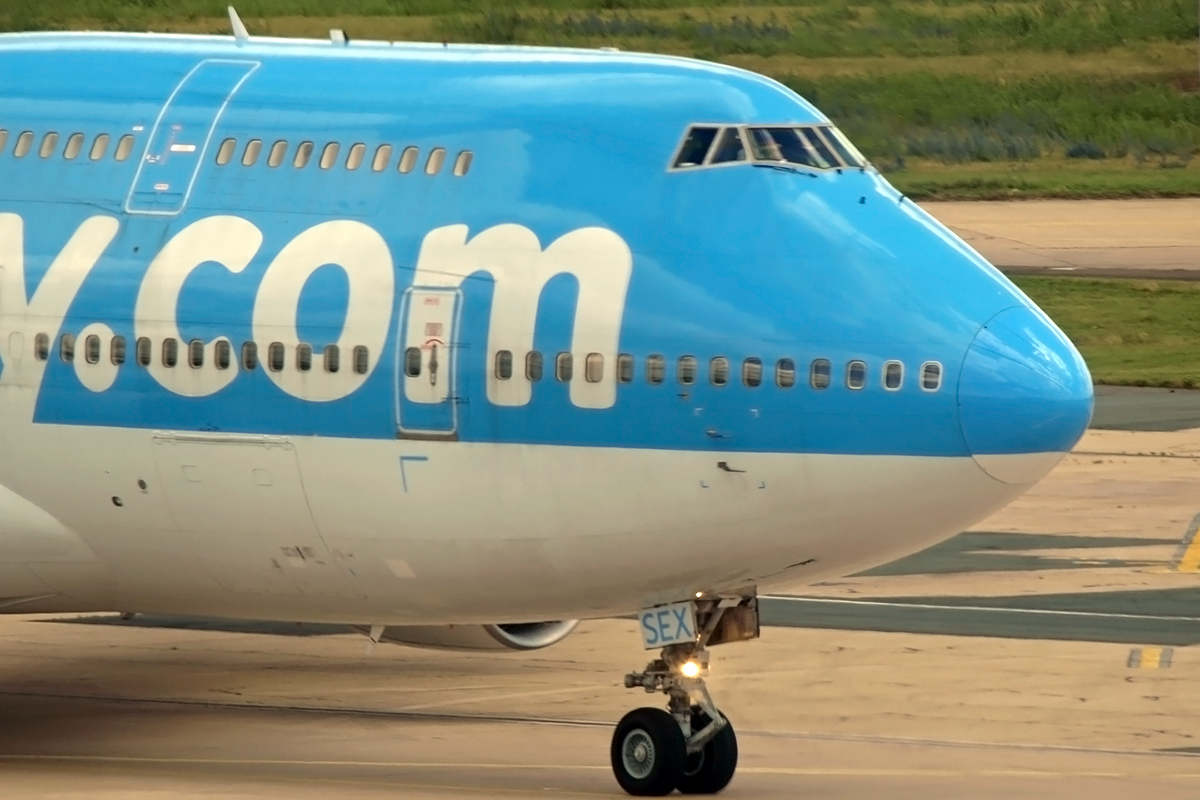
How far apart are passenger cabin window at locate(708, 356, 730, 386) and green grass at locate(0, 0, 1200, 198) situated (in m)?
56.4

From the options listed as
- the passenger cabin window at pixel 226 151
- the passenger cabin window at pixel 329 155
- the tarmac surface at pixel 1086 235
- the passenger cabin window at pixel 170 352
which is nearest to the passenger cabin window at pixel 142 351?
the passenger cabin window at pixel 170 352

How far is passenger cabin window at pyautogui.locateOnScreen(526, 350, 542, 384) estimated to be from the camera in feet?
69.5

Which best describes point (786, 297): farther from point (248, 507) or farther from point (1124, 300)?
point (1124, 300)

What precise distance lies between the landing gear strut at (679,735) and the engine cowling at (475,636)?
399 cm

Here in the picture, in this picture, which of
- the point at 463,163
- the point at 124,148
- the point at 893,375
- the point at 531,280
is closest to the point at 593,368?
the point at 531,280

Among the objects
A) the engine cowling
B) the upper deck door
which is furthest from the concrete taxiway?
the upper deck door

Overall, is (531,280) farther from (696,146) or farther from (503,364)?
(696,146)

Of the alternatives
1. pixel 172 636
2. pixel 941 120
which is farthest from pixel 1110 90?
pixel 172 636

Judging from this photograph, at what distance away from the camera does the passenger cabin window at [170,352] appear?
22469 mm

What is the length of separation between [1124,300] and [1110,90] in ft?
106

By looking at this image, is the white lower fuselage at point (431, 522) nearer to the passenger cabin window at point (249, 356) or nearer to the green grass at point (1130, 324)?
the passenger cabin window at point (249, 356)

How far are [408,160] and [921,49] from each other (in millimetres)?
69468

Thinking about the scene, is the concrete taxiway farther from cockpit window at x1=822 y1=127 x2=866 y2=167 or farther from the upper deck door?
cockpit window at x1=822 y1=127 x2=866 y2=167

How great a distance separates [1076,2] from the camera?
94938 mm
